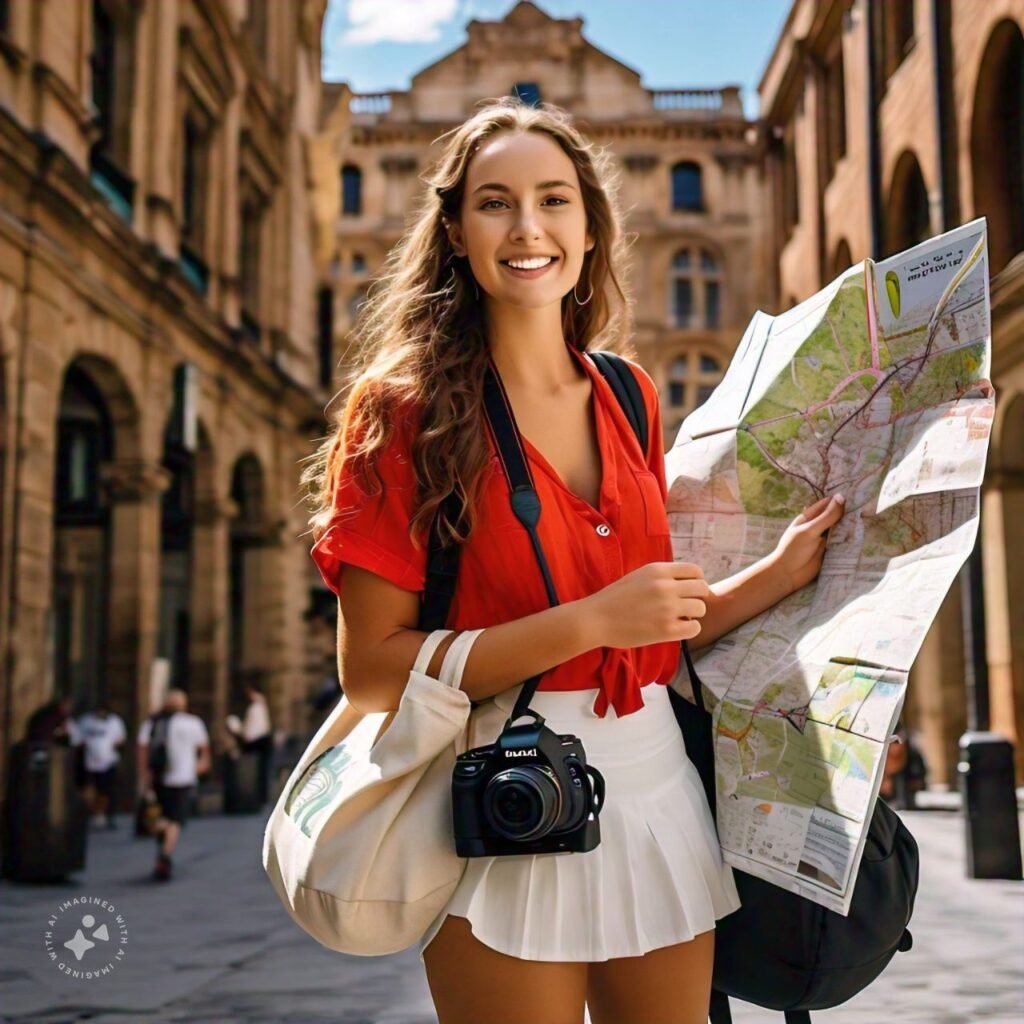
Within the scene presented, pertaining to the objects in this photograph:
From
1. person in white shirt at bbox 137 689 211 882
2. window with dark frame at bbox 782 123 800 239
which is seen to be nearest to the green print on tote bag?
person in white shirt at bbox 137 689 211 882

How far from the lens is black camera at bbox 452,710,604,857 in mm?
1649

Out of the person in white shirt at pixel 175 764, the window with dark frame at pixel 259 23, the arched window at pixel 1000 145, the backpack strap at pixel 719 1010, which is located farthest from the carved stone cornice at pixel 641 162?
the backpack strap at pixel 719 1010

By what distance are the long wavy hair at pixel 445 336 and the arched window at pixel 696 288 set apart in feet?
127

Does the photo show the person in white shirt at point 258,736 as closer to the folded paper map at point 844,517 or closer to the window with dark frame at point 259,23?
the window with dark frame at point 259,23

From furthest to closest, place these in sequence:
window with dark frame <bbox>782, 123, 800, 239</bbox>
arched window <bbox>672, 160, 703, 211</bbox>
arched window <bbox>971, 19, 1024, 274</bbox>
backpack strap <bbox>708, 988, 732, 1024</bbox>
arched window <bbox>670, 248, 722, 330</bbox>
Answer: arched window <bbox>672, 160, 703, 211</bbox> → arched window <bbox>670, 248, 722, 330</bbox> → window with dark frame <bbox>782, 123, 800, 239</bbox> → arched window <bbox>971, 19, 1024, 274</bbox> → backpack strap <bbox>708, 988, 732, 1024</bbox>

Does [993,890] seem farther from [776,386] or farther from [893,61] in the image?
[893,61]

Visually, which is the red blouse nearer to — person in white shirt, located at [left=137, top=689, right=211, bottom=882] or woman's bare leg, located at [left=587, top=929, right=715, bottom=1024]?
woman's bare leg, located at [left=587, top=929, right=715, bottom=1024]

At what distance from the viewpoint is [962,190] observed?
50.6 ft

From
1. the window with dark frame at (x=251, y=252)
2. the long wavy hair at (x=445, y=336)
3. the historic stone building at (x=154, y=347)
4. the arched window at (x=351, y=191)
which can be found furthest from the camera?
the arched window at (x=351, y=191)

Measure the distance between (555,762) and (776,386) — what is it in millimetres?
839

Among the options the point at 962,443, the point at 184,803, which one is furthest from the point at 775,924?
the point at 184,803

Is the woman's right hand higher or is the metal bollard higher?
the woman's right hand

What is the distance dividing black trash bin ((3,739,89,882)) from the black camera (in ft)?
30.6

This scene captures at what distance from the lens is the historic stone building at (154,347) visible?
42.0 ft
